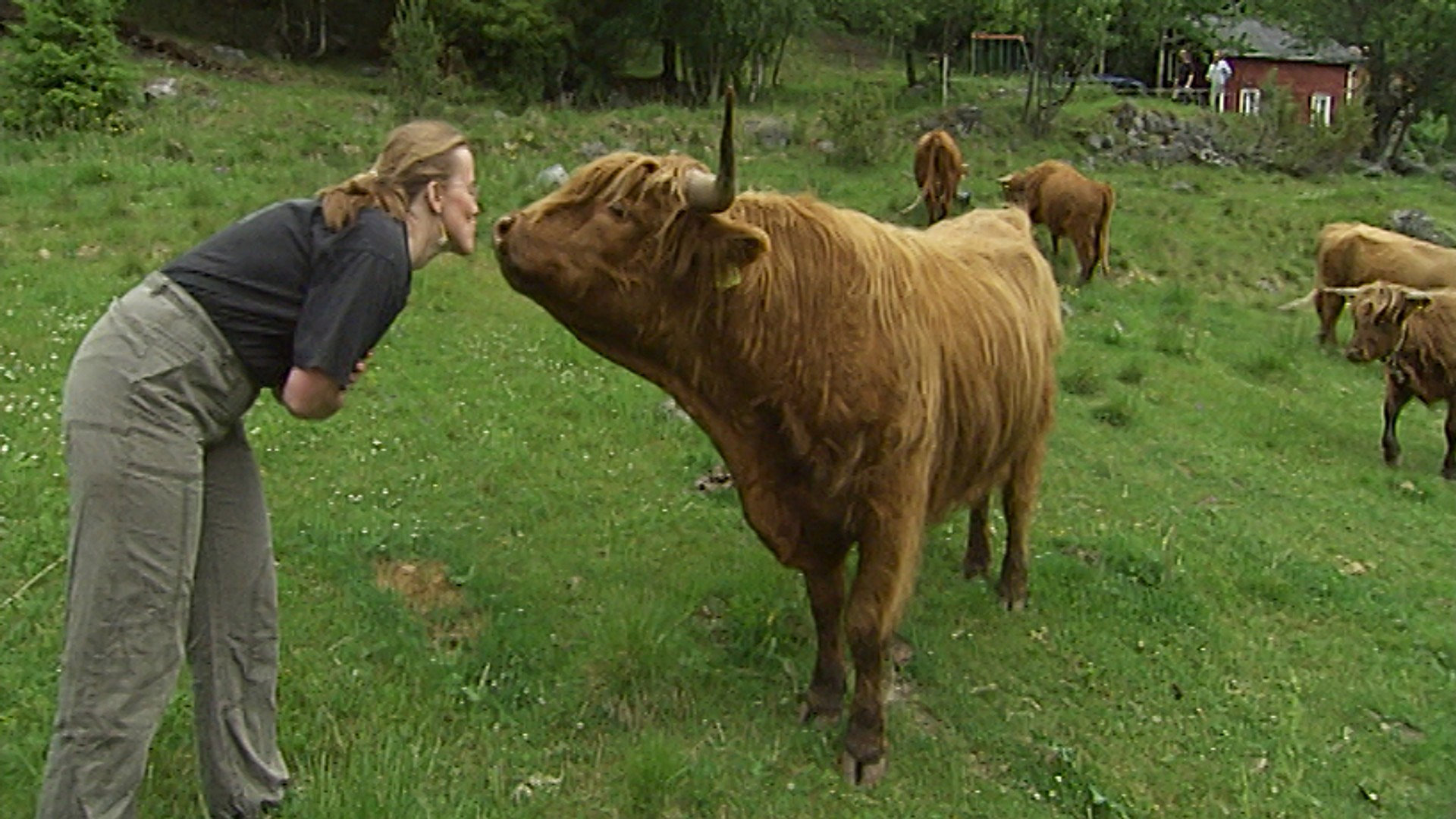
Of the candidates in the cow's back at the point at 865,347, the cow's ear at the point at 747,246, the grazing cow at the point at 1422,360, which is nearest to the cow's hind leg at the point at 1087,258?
the grazing cow at the point at 1422,360

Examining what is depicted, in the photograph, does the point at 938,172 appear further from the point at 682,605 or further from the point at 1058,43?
the point at 682,605

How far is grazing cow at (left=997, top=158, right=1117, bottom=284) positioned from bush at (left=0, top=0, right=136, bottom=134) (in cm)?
1176

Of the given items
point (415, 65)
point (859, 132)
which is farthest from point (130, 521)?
point (859, 132)

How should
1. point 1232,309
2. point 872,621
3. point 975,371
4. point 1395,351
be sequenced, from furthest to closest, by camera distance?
1. point 1232,309
2. point 1395,351
3. point 975,371
4. point 872,621

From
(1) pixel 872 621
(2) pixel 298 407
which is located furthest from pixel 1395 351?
(2) pixel 298 407

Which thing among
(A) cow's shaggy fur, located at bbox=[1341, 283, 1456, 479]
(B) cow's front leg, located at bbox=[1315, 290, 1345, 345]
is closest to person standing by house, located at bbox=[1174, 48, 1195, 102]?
(B) cow's front leg, located at bbox=[1315, 290, 1345, 345]

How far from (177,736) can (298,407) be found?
158 centimetres

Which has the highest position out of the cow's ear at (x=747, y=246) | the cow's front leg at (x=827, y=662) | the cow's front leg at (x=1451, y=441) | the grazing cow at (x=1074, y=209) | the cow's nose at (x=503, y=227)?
the cow's nose at (x=503, y=227)

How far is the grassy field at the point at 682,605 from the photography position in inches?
169

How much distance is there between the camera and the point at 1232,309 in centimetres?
1557

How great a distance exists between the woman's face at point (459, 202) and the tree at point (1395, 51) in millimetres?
33307

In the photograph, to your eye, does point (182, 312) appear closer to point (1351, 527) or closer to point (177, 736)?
point (177, 736)

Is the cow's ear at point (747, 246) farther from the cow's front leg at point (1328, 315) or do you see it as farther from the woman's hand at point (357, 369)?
the cow's front leg at point (1328, 315)

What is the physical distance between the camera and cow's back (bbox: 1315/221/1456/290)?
1438cm
